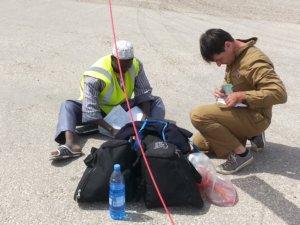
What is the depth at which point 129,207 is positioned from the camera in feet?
11.4

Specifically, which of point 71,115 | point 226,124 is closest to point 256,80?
point 226,124

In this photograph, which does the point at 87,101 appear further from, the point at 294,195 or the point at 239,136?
the point at 294,195

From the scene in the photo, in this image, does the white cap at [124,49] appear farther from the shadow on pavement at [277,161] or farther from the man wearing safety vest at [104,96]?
the shadow on pavement at [277,161]

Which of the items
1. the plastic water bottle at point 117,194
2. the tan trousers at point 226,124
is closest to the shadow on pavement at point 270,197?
the tan trousers at point 226,124

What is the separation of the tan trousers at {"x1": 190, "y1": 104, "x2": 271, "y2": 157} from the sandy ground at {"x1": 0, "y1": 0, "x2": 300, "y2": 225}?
0.28 m

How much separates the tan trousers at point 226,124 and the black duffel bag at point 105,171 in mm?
800

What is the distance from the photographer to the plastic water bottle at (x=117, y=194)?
10.6 ft

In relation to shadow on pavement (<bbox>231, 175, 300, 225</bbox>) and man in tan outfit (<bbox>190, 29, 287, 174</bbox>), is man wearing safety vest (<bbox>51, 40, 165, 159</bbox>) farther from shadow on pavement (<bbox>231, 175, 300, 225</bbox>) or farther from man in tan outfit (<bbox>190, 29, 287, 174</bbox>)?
shadow on pavement (<bbox>231, 175, 300, 225</bbox>)

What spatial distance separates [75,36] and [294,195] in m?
5.76

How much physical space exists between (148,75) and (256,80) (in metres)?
3.03

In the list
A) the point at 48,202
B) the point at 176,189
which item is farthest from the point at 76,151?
the point at 176,189

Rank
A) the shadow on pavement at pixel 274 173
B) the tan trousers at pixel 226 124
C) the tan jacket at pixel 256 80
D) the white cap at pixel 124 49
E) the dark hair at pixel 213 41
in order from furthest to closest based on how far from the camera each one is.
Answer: the white cap at pixel 124 49 < the tan trousers at pixel 226 124 < the dark hair at pixel 213 41 < the tan jacket at pixel 256 80 < the shadow on pavement at pixel 274 173

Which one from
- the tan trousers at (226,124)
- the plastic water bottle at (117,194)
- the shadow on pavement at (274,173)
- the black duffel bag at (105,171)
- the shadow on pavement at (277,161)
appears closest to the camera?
the plastic water bottle at (117,194)

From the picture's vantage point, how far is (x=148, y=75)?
6.73 meters
